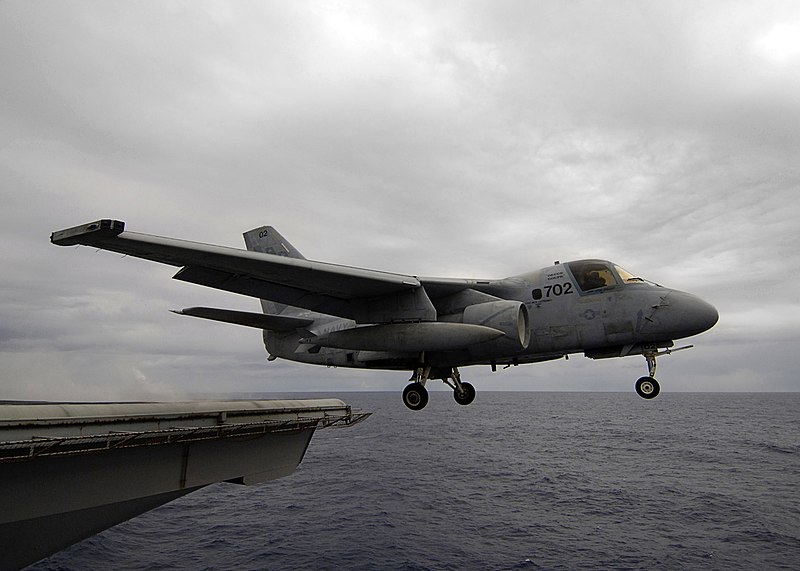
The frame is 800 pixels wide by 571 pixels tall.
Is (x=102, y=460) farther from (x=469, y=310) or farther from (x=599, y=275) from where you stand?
Result: (x=599, y=275)

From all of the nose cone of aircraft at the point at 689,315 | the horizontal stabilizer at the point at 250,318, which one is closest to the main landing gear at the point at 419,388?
the horizontal stabilizer at the point at 250,318

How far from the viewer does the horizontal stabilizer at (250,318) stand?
1425 cm

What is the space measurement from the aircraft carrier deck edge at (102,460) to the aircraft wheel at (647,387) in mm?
9776

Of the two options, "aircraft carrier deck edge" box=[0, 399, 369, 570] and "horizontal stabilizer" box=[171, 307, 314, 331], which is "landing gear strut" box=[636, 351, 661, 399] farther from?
"horizontal stabilizer" box=[171, 307, 314, 331]

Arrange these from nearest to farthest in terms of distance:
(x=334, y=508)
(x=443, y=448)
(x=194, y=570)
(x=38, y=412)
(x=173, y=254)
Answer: (x=38, y=412) → (x=173, y=254) → (x=194, y=570) → (x=334, y=508) → (x=443, y=448)

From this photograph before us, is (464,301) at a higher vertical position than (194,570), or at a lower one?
higher

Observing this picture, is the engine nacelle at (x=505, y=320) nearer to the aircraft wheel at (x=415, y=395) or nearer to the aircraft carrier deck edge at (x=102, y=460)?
the aircraft wheel at (x=415, y=395)

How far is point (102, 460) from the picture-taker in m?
10.4

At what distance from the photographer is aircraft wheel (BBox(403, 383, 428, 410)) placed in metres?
14.6

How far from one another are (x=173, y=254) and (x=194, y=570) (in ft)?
69.2

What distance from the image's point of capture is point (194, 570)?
23609 mm

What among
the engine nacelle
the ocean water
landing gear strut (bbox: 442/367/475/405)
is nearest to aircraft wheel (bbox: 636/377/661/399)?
the engine nacelle

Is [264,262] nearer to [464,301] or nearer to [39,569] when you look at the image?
[464,301]

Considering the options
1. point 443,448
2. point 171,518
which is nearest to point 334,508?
point 171,518
